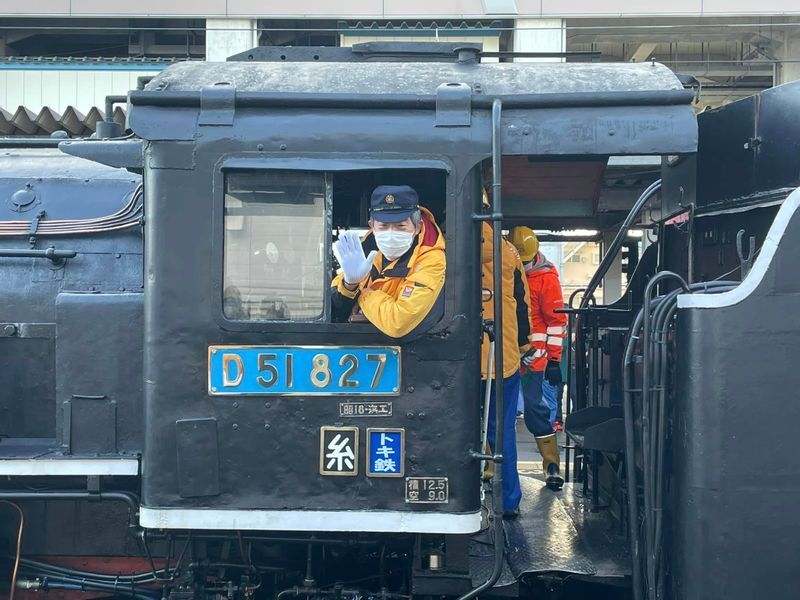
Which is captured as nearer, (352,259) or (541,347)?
(352,259)

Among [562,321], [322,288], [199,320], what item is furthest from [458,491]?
[562,321]

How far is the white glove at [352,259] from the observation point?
293cm

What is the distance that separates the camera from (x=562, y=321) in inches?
212

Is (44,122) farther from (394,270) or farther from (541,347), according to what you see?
(394,270)

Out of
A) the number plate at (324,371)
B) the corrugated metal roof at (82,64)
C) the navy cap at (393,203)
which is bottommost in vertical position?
the number plate at (324,371)

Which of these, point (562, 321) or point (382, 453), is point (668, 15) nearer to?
point (562, 321)

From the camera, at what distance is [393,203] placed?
2984 millimetres

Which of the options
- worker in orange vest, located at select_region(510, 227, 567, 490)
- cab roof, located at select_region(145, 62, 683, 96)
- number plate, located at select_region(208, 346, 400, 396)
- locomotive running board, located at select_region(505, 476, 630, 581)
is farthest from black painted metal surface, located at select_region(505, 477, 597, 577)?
cab roof, located at select_region(145, 62, 683, 96)

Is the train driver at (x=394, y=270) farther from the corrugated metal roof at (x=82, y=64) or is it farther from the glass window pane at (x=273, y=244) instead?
the corrugated metal roof at (x=82, y=64)

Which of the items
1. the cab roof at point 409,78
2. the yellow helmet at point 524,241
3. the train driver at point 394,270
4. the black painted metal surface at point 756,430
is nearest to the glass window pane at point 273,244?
the train driver at point 394,270

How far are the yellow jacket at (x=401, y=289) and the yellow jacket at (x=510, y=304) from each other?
2.33 ft

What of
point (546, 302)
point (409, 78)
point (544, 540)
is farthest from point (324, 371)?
point (546, 302)

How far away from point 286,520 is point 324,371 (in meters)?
0.58

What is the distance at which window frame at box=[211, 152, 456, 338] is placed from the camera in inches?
116
